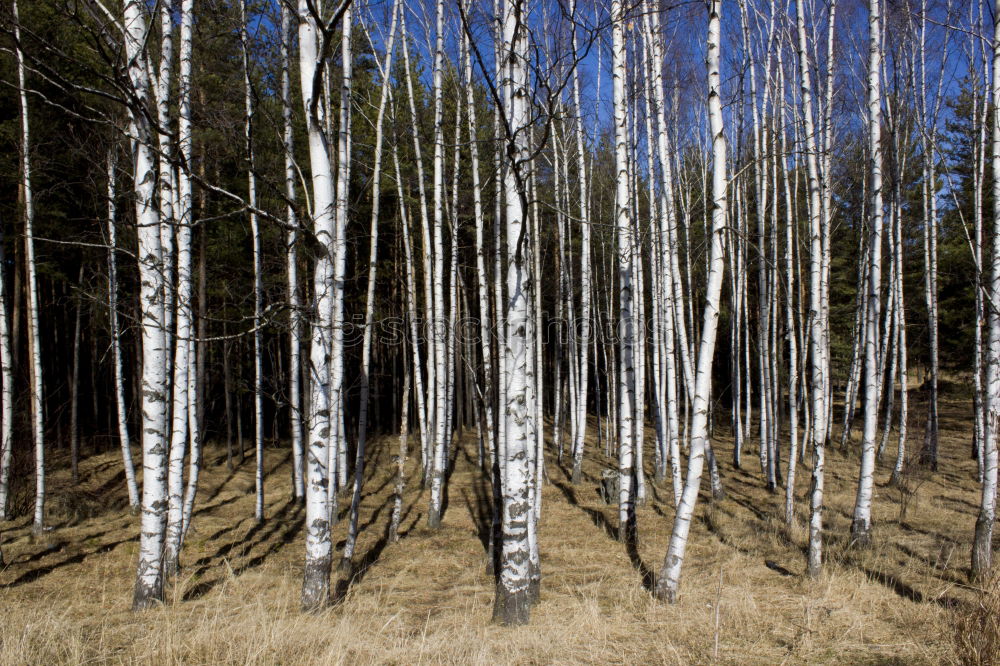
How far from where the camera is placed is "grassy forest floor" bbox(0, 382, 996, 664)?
429 cm

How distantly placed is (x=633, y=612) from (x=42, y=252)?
13.1 m

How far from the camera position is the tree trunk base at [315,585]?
5.51 meters

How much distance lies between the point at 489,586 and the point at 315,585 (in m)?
2.53

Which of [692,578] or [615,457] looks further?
[615,457]

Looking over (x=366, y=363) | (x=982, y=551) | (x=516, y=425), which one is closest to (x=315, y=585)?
(x=516, y=425)

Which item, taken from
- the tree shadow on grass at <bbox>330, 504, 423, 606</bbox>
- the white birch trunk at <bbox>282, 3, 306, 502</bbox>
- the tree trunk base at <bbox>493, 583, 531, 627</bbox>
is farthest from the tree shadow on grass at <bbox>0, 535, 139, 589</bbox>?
the tree trunk base at <bbox>493, 583, 531, 627</bbox>

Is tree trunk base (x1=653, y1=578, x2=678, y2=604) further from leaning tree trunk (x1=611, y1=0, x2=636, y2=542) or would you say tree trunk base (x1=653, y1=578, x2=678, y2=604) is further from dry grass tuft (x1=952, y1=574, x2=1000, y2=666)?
dry grass tuft (x1=952, y1=574, x2=1000, y2=666)

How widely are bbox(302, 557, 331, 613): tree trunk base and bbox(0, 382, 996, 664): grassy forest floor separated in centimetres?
16

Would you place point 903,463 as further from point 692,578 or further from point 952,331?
point 952,331

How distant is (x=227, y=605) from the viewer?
224 inches

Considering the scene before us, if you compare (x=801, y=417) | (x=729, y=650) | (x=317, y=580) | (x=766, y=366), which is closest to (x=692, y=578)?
(x=729, y=650)

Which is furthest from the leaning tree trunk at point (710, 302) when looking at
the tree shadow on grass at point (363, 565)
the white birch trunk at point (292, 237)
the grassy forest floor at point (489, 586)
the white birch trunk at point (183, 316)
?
the white birch trunk at point (183, 316)

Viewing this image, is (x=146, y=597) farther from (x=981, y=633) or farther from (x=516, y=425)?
(x=981, y=633)

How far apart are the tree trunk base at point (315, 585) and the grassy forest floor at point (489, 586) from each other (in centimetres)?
16
